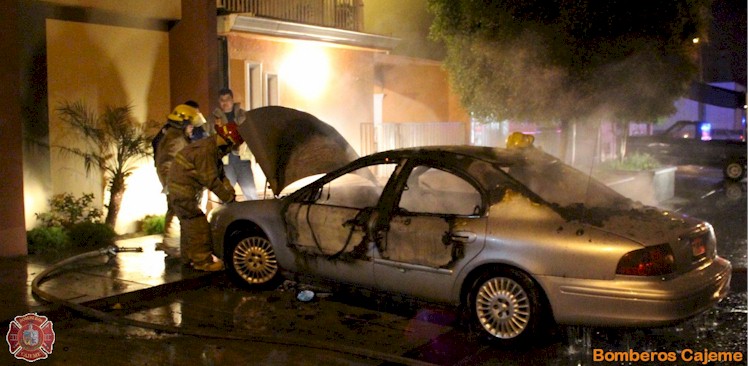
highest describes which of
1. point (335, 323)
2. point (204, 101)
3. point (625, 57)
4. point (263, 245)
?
point (625, 57)

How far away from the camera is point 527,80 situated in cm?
1349

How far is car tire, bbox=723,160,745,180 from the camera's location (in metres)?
20.8

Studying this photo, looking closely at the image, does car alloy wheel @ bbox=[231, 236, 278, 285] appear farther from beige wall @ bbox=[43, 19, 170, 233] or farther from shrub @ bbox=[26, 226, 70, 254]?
beige wall @ bbox=[43, 19, 170, 233]

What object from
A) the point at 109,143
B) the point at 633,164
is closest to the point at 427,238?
the point at 109,143

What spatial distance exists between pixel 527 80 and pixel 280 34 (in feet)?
14.4

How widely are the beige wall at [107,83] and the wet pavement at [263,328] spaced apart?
2.13 metres

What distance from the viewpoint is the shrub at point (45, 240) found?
9422 millimetres

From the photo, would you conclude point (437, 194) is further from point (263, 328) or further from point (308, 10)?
point (308, 10)

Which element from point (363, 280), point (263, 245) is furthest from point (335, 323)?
point (263, 245)

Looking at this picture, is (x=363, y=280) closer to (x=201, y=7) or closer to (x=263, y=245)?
(x=263, y=245)

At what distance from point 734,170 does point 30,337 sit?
1944cm

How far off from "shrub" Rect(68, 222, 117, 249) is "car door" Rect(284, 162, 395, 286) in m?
3.81

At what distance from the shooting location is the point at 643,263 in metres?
5.50

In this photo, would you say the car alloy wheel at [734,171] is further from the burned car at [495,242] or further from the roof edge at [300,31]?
the burned car at [495,242]
